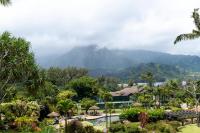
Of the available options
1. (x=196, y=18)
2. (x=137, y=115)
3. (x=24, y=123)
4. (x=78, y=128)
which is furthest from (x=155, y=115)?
(x=196, y=18)

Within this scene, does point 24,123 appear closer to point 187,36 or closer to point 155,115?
point 155,115

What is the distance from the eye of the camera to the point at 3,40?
1912 inches

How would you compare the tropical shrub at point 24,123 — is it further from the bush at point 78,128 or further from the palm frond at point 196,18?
the palm frond at point 196,18

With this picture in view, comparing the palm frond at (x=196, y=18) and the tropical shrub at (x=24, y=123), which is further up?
the palm frond at (x=196, y=18)

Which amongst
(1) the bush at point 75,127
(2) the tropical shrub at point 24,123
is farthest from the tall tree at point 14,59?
(1) the bush at point 75,127

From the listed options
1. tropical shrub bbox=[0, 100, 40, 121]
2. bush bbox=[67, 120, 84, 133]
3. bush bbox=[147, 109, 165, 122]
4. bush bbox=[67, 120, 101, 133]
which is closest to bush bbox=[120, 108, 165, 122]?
bush bbox=[147, 109, 165, 122]

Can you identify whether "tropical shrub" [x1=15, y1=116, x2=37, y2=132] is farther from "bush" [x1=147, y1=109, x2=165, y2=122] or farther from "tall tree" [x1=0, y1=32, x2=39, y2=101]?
"bush" [x1=147, y1=109, x2=165, y2=122]

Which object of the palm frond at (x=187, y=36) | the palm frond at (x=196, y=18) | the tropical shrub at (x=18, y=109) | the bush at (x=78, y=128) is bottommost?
the bush at (x=78, y=128)

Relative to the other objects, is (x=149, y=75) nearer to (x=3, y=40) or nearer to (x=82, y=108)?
(x=82, y=108)

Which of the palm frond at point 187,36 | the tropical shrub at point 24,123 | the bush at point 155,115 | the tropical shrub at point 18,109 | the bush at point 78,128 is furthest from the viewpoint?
the bush at point 155,115

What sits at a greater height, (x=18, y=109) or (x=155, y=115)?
(x=18, y=109)

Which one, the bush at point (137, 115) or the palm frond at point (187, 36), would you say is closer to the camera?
the palm frond at point (187, 36)

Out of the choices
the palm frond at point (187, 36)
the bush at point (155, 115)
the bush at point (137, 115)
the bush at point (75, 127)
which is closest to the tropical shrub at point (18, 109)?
the bush at point (137, 115)

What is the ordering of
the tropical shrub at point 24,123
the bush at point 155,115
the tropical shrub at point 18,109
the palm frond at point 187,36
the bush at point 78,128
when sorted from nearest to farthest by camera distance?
1. the palm frond at point 187,36
2. the bush at point 78,128
3. the tropical shrub at point 24,123
4. the tropical shrub at point 18,109
5. the bush at point 155,115
